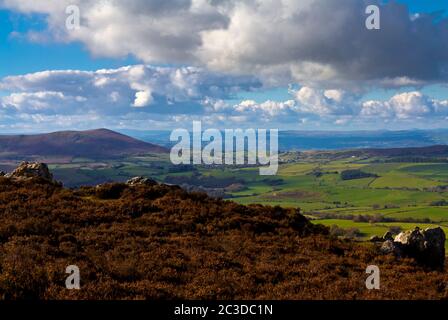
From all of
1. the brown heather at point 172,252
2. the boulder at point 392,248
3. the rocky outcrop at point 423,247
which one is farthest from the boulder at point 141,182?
the rocky outcrop at point 423,247

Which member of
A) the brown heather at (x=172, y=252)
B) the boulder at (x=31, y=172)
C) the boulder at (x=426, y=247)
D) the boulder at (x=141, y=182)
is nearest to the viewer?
the brown heather at (x=172, y=252)

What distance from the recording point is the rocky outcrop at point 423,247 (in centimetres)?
2048

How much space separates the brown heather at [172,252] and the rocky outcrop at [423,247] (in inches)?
47.4

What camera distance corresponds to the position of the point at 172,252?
17719 millimetres

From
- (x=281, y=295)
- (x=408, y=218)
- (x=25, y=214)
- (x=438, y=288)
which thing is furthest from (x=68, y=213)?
(x=408, y=218)

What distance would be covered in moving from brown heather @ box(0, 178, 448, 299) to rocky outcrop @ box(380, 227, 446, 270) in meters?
1.20

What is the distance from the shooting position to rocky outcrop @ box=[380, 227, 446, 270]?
20.5 meters

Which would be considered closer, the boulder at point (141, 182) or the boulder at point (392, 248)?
the boulder at point (392, 248)

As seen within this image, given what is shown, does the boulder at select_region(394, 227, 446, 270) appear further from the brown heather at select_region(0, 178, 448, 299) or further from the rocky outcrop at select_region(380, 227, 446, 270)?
the brown heather at select_region(0, 178, 448, 299)

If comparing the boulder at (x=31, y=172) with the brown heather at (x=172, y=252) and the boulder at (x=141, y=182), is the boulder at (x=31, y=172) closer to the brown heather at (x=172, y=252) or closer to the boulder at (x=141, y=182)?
the brown heather at (x=172, y=252)

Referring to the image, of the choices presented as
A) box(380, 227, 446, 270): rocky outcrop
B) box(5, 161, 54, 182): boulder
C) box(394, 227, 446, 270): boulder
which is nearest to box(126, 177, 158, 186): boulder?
box(5, 161, 54, 182): boulder

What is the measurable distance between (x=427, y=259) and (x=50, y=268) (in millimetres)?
17189

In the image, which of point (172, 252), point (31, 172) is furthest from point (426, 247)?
point (31, 172)

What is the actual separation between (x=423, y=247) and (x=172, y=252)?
40.4 ft
